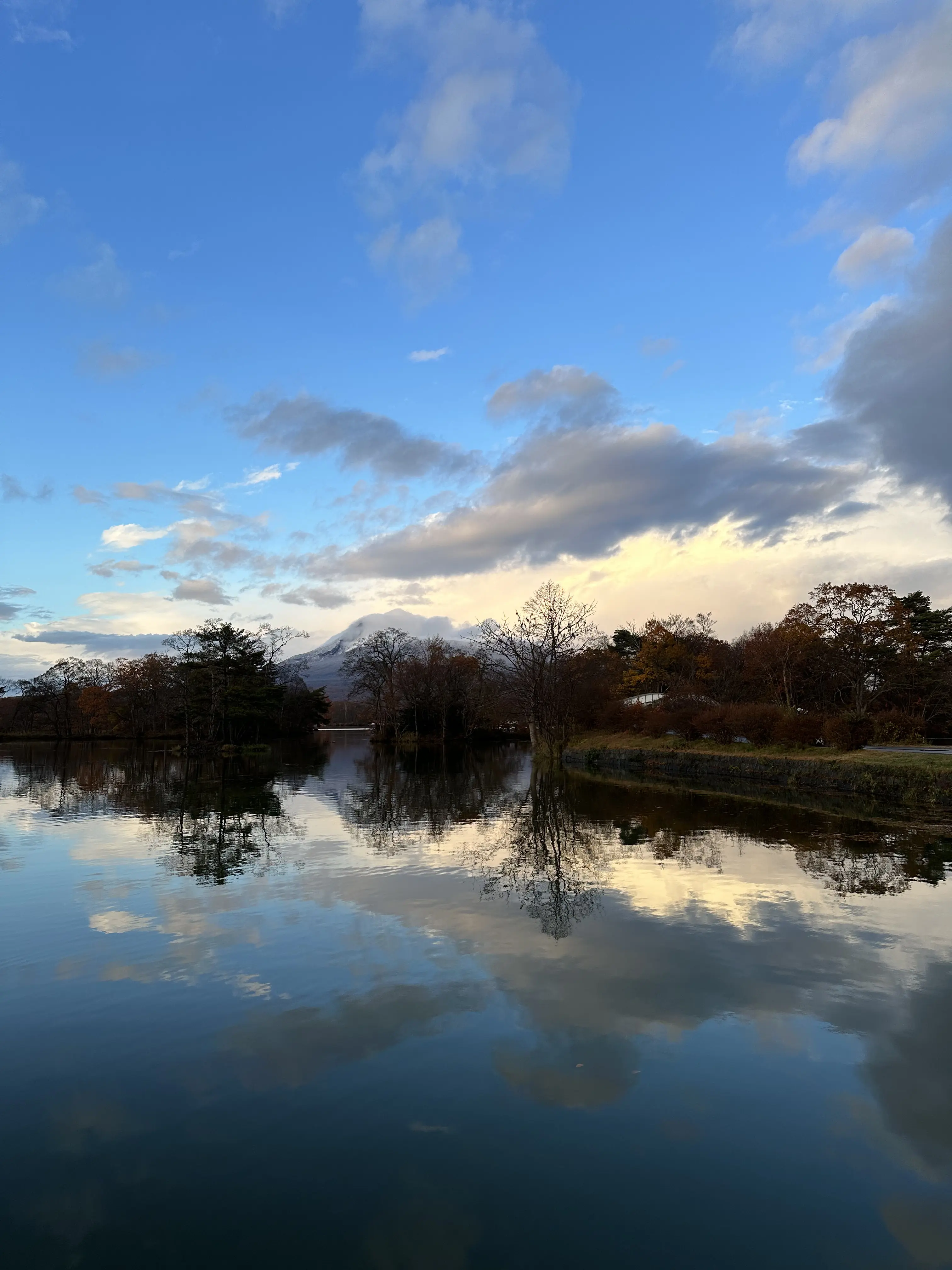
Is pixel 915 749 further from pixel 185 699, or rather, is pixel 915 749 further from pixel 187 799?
pixel 185 699

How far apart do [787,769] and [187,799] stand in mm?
21051

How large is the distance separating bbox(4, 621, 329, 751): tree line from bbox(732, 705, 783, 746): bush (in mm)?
34464

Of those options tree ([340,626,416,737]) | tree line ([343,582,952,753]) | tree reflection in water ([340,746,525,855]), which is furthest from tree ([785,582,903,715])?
tree ([340,626,416,737])

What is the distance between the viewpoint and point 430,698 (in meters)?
70.6

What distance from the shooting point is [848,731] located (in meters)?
26.9

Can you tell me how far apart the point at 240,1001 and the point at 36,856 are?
983 centimetres

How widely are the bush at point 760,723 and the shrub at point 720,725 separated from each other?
528mm

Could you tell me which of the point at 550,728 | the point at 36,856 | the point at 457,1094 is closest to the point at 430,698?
the point at 550,728

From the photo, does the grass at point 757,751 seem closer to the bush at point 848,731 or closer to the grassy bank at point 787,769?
the grassy bank at point 787,769

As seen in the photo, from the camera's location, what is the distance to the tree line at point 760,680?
107 ft

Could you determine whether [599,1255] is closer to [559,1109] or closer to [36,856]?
[559,1109]

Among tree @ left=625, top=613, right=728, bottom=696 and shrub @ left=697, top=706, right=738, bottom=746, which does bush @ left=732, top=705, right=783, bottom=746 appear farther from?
tree @ left=625, top=613, right=728, bottom=696

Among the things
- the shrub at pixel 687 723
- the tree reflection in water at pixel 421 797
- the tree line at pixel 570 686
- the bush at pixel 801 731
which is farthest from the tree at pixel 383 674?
the bush at pixel 801 731

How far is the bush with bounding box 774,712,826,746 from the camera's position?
2897 centimetres
